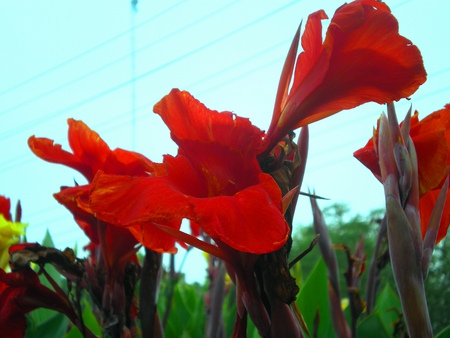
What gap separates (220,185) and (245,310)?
0.10 meters

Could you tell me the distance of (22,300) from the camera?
1.99 ft

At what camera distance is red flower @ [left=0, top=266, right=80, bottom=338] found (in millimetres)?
604

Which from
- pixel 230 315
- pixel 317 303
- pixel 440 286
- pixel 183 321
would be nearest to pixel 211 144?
pixel 317 303

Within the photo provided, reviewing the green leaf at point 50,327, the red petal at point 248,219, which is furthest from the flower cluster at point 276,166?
the green leaf at point 50,327

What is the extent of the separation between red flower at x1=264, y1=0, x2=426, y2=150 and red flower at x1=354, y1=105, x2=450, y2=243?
0.20 ft

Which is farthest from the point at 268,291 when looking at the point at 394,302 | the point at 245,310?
the point at 394,302

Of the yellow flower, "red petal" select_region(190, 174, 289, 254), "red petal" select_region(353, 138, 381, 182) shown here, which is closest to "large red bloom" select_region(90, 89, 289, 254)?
"red petal" select_region(190, 174, 289, 254)

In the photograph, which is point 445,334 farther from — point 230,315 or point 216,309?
point 230,315

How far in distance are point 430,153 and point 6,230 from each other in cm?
55

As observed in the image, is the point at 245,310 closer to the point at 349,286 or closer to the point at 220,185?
the point at 220,185

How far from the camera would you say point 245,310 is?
0.43m

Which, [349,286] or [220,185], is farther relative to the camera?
[349,286]

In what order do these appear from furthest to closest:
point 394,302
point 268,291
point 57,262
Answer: point 394,302
point 57,262
point 268,291

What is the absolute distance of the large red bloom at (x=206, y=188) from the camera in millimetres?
363
